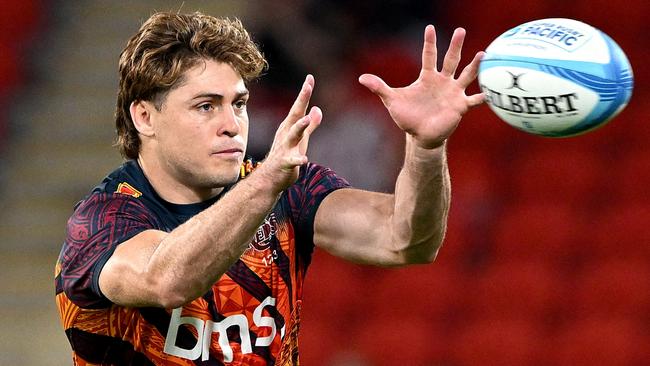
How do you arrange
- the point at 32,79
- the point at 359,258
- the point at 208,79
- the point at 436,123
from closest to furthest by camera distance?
1. the point at 436,123
2. the point at 208,79
3. the point at 359,258
4. the point at 32,79

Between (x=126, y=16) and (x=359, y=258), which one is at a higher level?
(x=126, y=16)

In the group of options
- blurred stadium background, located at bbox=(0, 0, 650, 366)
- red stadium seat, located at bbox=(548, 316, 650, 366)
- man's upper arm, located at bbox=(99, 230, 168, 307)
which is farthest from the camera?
blurred stadium background, located at bbox=(0, 0, 650, 366)

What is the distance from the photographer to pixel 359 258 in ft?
11.8

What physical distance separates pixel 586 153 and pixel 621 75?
4078mm

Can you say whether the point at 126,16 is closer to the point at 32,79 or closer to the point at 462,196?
the point at 32,79

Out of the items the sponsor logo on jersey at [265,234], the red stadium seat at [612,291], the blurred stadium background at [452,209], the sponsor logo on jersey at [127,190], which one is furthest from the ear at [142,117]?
the red stadium seat at [612,291]

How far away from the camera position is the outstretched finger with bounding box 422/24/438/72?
3094mm

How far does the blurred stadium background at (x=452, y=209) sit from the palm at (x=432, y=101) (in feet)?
11.5

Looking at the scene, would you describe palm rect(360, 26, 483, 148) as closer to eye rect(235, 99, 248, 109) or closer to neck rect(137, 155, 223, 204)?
eye rect(235, 99, 248, 109)

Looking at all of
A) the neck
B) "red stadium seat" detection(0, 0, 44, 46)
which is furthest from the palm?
"red stadium seat" detection(0, 0, 44, 46)

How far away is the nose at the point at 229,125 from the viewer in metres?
3.28

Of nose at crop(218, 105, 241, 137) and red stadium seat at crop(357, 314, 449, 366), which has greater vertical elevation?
nose at crop(218, 105, 241, 137)

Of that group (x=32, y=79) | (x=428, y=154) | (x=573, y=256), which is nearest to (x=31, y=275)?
(x=32, y=79)

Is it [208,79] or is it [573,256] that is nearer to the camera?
[208,79]
